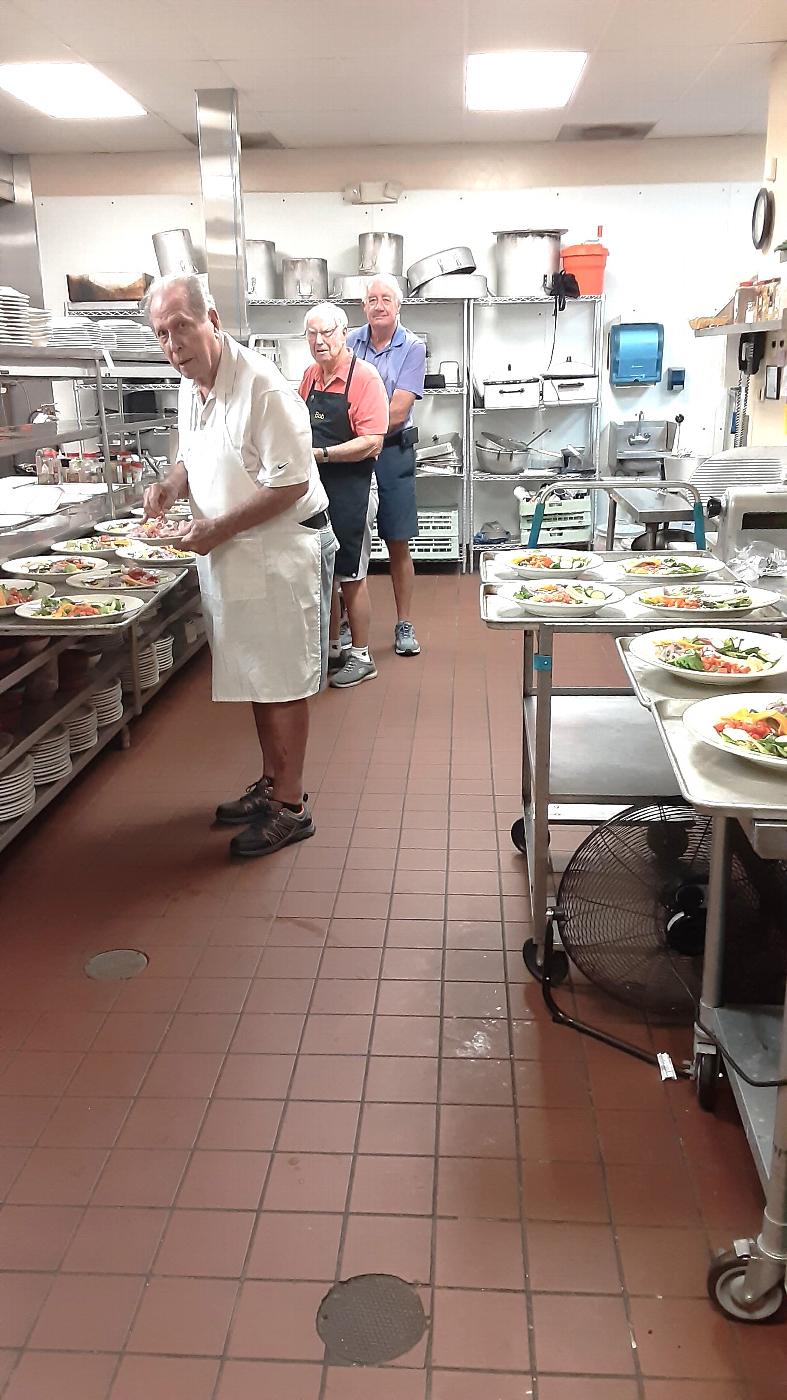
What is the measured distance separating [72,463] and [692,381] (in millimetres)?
4647

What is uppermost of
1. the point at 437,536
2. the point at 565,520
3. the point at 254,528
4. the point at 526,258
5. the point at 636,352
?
the point at 526,258

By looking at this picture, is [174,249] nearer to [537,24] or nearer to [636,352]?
[537,24]

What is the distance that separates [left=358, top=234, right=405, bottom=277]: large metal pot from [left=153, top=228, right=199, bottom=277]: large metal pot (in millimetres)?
1140

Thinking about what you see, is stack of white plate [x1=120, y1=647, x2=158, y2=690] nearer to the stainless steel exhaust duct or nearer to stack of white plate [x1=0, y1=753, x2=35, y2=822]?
stack of white plate [x1=0, y1=753, x2=35, y2=822]

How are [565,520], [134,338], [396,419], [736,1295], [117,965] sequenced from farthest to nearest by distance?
[565,520], [134,338], [396,419], [117,965], [736,1295]

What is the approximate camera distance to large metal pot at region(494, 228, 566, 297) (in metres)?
6.97

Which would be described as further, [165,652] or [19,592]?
[165,652]

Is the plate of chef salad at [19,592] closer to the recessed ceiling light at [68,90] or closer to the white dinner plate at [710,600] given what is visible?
the white dinner plate at [710,600]

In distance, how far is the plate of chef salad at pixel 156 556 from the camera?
3.61 metres

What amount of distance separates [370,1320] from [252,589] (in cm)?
189

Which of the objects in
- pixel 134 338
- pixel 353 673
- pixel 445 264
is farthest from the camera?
pixel 445 264

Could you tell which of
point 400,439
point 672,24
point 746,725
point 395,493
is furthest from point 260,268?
point 746,725

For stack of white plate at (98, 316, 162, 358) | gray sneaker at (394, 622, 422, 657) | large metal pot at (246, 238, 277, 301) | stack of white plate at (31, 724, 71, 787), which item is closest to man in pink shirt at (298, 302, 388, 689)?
gray sneaker at (394, 622, 422, 657)

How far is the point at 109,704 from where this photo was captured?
12.9ft
